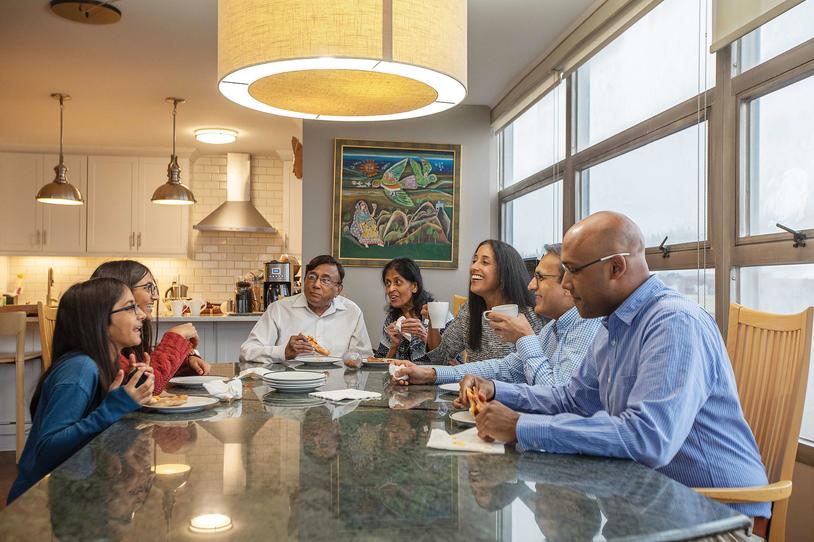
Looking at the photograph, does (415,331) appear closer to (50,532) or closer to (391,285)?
(391,285)

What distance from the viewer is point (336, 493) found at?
1117 mm

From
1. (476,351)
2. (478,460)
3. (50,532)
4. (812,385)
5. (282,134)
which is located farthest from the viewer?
(282,134)

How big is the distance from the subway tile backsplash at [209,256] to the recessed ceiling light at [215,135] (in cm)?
98

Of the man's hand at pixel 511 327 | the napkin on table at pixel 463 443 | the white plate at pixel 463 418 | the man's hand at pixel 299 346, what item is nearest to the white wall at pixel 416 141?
the man's hand at pixel 299 346

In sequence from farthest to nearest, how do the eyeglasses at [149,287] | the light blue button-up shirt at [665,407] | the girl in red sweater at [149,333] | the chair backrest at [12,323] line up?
the chair backrest at [12,323] → the eyeglasses at [149,287] → the girl in red sweater at [149,333] → the light blue button-up shirt at [665,407]

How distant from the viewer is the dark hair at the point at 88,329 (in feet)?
6.21

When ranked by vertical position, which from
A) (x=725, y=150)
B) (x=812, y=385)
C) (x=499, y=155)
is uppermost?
(x=499, y=155)

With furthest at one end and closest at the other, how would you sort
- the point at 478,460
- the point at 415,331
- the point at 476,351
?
1. the point at 415,331
2. the point at 476,351
3. the point at 478,460

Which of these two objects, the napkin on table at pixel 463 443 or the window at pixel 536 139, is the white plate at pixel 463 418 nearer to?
the napkin on table at pixel 463 443

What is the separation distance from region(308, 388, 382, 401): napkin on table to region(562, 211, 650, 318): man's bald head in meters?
0.75

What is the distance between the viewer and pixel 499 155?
227 inches

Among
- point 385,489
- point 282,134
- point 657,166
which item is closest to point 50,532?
point 385,489

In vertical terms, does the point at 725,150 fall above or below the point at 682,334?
above

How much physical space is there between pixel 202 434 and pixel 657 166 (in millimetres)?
2569
